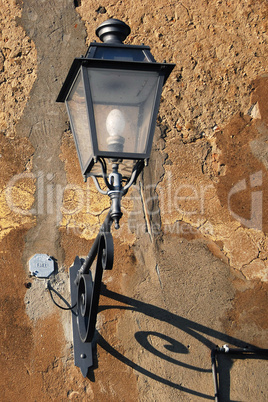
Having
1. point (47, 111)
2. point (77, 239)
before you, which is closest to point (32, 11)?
point (47, 111)

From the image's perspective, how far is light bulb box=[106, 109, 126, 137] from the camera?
7.47 feet

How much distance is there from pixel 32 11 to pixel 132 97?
6.28 feet

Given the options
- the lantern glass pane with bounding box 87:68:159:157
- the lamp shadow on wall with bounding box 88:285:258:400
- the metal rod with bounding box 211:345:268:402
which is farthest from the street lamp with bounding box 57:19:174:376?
the metal rod with bounding box 211:345:268:402

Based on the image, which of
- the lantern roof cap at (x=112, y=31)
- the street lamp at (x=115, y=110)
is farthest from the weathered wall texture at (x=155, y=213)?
the lantern roof cap at (x=112, y=31)

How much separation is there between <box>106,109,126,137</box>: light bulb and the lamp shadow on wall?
1.30m

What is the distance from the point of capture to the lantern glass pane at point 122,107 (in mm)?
2277

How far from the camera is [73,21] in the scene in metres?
3.87

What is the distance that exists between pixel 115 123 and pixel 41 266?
4.34 feet

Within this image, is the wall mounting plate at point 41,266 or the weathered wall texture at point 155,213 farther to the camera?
the wall mounting plate at point 41,266

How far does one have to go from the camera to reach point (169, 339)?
3219mm

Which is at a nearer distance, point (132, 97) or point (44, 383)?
point (132, 97)

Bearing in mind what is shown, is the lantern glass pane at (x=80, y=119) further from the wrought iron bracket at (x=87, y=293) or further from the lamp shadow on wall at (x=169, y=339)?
the lamp shadow on wall at (x=169, y=339)

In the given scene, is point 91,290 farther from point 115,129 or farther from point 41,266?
point 115,129

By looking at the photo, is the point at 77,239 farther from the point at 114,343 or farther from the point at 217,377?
the point at 217,377
